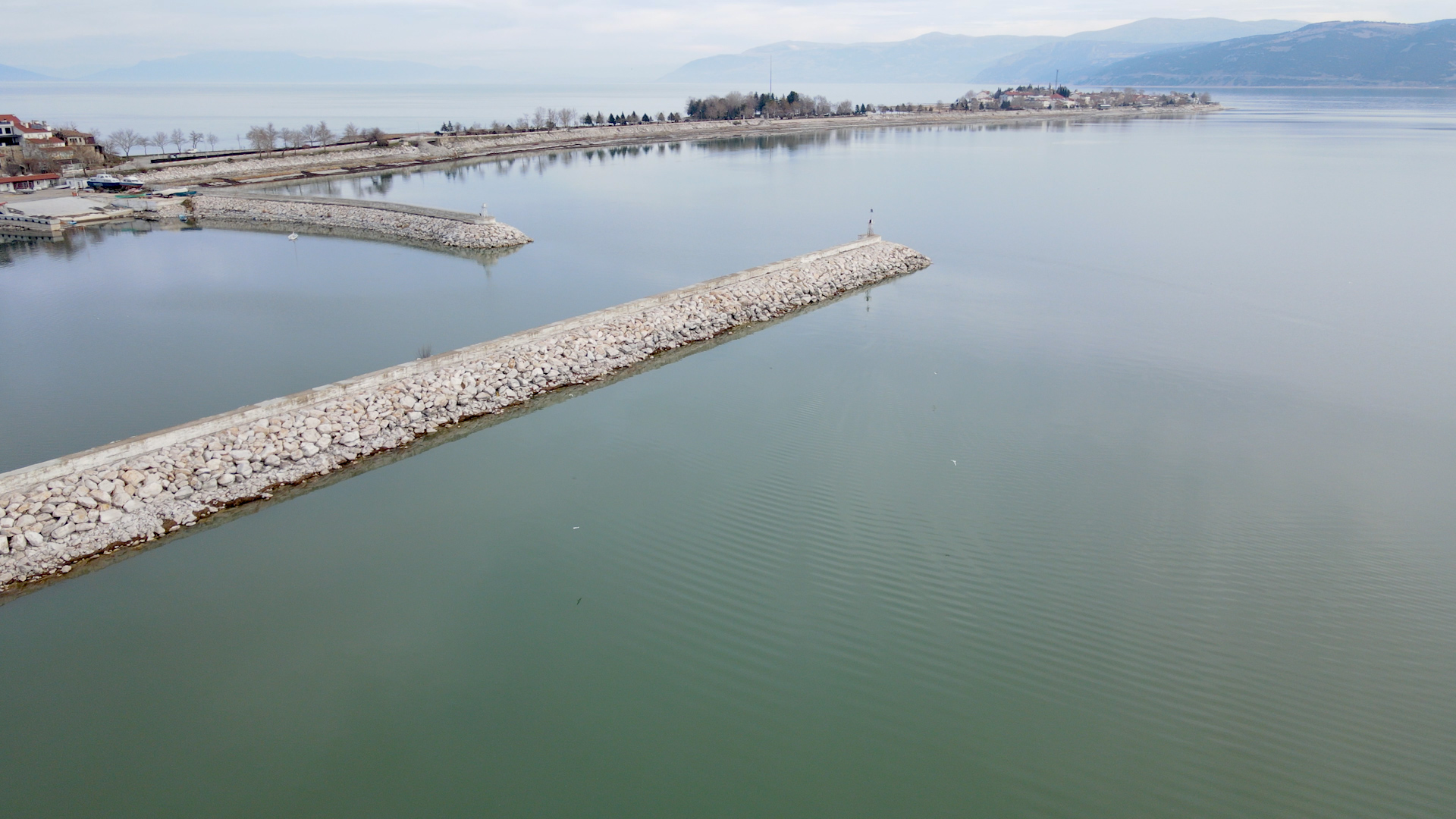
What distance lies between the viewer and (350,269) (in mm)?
22906

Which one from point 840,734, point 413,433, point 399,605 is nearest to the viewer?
point 840,734

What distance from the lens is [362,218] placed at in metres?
29.0

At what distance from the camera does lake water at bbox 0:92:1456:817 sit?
6.01m

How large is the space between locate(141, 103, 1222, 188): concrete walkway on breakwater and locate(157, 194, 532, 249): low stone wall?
5.75m

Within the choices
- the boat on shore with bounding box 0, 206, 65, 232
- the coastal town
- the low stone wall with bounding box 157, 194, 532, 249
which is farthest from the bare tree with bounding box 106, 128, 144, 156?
the low stone wall with bounding box 157, 194, 532, 249

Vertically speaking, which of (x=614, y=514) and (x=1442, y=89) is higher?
(x=1442, y=89)

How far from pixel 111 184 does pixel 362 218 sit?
53.0 feet

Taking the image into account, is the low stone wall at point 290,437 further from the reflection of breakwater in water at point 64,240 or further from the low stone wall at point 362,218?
the reflection of breakwater in water at point 64,240

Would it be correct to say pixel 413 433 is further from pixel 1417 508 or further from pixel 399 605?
pixel 1417 508

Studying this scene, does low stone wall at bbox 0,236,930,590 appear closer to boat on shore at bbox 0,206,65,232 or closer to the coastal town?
the coastal town

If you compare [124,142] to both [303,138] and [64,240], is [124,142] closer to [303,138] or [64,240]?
[303,138]

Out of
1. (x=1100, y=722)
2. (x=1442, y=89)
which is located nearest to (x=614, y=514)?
(x=1100, y=722)

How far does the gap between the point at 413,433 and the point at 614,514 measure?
411 cm

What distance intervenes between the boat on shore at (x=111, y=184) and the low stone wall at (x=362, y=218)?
486 centimetres
